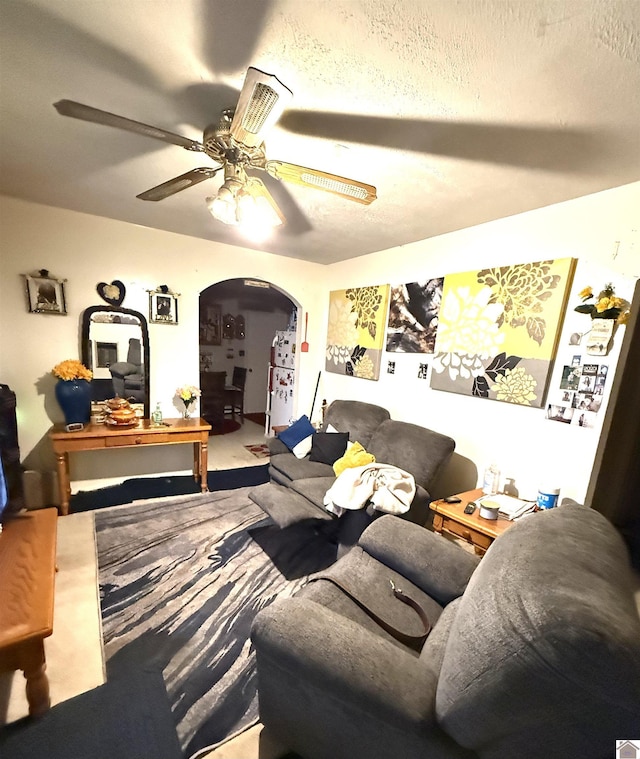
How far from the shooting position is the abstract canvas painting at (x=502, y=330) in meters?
1.94

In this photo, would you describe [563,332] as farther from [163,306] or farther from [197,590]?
[163,306]

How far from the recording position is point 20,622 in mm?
1167

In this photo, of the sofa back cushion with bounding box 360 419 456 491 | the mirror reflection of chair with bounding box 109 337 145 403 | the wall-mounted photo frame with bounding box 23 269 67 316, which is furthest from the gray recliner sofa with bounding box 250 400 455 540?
the wall-mounted photo frame with bounding box 23 269 67 316

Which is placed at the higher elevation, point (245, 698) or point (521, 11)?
point (521, 11)

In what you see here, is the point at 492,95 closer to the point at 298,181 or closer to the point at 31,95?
the point at 298,181

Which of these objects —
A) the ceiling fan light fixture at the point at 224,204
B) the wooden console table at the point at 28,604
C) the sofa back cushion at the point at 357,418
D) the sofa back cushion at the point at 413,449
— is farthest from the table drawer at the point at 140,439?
the ceiling fan light fixture at the point at 224,204

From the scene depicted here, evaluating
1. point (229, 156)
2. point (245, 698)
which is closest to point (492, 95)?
point (229, 156)

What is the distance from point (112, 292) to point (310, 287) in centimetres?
209

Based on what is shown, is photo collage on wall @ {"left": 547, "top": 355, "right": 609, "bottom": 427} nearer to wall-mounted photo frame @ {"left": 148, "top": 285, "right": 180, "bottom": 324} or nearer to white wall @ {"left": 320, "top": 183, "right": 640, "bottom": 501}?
white wall @ {"left": 320, "top": 183, "right": 640, "bottom": 501}

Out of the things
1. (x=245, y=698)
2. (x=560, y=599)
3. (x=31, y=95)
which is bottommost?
(x=245, y=698)

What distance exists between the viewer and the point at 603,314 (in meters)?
1.70

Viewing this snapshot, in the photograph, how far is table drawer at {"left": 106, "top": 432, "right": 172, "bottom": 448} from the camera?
2.69 m

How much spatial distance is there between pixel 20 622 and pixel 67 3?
2.07 m

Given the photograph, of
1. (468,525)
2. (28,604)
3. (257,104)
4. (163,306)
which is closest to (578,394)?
(468,525)
